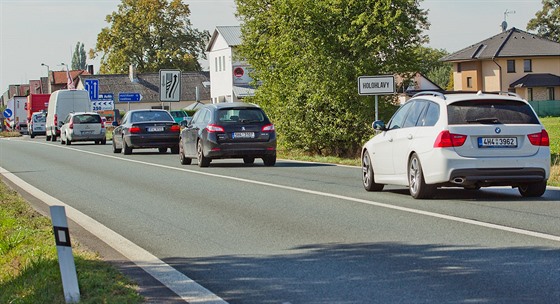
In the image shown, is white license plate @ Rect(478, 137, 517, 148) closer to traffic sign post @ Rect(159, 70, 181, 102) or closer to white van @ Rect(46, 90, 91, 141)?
traffic sign post @ Rect(159, 70, 181, 102)

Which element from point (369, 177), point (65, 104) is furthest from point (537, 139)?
point (65, 104)

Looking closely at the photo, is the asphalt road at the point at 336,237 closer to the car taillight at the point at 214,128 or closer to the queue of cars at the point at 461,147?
the queue of cars at the point at 461,147

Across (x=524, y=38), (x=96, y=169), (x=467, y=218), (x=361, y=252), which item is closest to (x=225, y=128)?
(x=96, y=169)

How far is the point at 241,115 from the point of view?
25.2 m

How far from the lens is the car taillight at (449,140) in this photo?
1402 cm

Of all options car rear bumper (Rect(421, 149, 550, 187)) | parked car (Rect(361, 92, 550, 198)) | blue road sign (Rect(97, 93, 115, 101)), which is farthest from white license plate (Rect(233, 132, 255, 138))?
blue road sign (Rect(97, 93, 115, 101))

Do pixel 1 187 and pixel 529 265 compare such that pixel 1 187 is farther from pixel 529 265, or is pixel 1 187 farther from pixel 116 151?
pixel 116 151

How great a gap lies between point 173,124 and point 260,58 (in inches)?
362

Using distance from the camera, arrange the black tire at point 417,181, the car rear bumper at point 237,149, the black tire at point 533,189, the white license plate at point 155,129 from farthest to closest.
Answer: the white license plate at point 155,129 → the car rear bumper at point 237,149 → the black tire at point 533,189 → the black tire at point 417,181

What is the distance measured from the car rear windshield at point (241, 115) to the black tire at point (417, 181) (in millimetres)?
10549

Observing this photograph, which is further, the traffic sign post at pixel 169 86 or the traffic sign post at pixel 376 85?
the traffic sign post at pixel 169 86

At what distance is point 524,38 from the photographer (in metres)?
100

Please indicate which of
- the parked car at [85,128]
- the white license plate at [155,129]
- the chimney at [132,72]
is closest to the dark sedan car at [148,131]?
the white license plate at [155,129]

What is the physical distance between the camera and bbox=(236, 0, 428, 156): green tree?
→ 29953 mm
